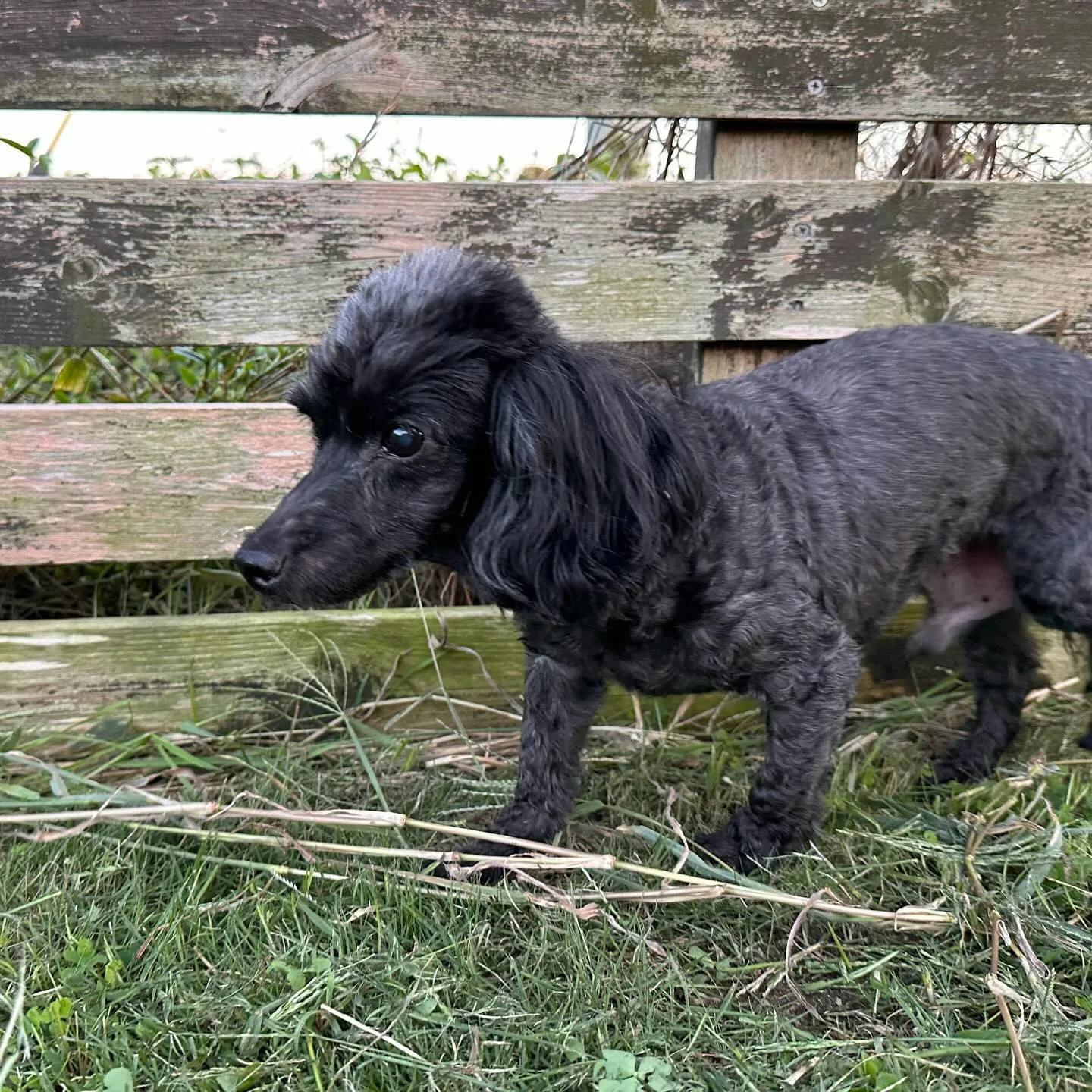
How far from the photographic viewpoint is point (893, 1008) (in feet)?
5.41

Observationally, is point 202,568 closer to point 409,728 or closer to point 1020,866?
point 409,728

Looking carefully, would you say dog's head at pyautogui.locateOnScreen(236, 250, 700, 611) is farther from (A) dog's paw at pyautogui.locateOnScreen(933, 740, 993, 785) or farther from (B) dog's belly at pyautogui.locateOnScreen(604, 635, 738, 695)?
(A) dog's paw at pyautogui.locateOnScreen(933, 740, 993, 785)

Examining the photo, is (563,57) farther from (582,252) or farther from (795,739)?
(795,739)

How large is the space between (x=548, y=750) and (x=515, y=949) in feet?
1.50

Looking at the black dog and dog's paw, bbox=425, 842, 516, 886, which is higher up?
the black dog

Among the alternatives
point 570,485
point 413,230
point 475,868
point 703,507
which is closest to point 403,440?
point 570,485

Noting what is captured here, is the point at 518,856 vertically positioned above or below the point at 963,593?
below

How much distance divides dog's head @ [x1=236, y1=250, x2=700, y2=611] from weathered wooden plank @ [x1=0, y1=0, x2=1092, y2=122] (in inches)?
31.7

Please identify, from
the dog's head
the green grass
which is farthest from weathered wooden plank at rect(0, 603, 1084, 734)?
the dog's head

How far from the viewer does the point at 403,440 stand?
1607mm

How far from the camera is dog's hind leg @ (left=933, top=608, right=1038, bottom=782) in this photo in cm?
243

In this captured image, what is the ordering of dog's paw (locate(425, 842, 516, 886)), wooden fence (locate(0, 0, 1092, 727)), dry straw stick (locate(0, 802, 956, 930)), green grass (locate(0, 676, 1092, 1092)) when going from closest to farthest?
green grass (locate(0, 676, 1092, 1092)), dry straw stick (locate(0, 802, 956, 930)), dog's paw (locate(425, 842, 516, 886)), wooden fence (locate(0, 0, 1092, 727))

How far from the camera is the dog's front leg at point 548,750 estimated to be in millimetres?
2109

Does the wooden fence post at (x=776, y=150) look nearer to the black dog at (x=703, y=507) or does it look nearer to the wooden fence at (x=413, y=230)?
the wooden fence at (x=413, y=230)
